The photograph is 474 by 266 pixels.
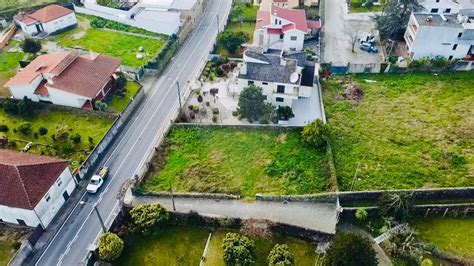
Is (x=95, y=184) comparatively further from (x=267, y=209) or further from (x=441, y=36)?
(x=441, y=36)

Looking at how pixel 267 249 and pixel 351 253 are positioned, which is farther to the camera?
pixel 267 249

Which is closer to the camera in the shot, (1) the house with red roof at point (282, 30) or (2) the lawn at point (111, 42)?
(1) the house with red roof at point (282, 30)

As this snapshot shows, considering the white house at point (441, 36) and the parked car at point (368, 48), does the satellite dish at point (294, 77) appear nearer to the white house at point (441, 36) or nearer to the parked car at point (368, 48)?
the parked car at point (368, 48)

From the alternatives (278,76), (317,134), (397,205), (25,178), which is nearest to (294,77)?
(278,76)

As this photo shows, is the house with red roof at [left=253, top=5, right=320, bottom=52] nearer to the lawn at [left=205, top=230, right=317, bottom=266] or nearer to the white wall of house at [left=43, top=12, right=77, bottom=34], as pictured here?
the lawn at [left=205, top=230, right=317, bottom=266]

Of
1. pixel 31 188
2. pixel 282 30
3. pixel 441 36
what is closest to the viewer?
pixel 31 188

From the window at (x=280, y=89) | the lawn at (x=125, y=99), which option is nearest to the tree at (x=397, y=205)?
the window at (x=280, y=89)
